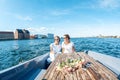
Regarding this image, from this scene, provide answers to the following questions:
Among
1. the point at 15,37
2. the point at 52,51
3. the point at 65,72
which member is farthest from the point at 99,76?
the point at 15,37

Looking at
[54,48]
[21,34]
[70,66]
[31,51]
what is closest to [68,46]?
[54,48]

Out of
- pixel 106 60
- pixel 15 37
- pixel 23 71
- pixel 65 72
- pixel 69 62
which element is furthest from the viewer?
pixel 15 37

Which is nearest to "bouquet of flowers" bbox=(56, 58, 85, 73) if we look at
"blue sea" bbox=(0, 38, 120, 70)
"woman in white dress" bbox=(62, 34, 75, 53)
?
"woman in white dress" bbox=(62, 34, 75, 53)

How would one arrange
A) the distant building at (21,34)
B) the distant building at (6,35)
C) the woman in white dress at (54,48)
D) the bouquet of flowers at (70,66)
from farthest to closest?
the distant building at (6,35) < the distant building at (21,34) < the woman in white dress at (54,48) < the bouquet of flowers at (70,66)

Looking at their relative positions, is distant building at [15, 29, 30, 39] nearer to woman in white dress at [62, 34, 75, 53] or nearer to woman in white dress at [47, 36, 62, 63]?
woman in white dress at [47, 36, 62, 63]

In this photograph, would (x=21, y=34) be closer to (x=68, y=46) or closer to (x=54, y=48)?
(x=54, y=48)

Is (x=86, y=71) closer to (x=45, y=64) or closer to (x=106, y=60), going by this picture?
(x=106, y=60)

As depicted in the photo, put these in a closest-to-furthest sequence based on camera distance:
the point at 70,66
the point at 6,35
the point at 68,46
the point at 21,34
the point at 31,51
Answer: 1. the point at 70,66
2. the point at 68,46
3. the point at 31,51
4. the point at 21,34
5. the point at 6,35

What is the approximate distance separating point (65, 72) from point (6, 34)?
151746 millimetres

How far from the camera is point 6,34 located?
478 feet

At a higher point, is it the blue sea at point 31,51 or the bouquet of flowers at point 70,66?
the bouquet of flowers at point 70,66

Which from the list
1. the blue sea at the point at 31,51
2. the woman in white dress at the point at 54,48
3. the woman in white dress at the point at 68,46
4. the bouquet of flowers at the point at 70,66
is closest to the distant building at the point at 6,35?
the blue sea at the point at 31,51

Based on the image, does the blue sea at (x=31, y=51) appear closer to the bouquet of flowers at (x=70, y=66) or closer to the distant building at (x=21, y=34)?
the bouquet of flowers at (x=70, y=66)

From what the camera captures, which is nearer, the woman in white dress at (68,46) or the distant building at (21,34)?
the woman in white dress at (68,46)
